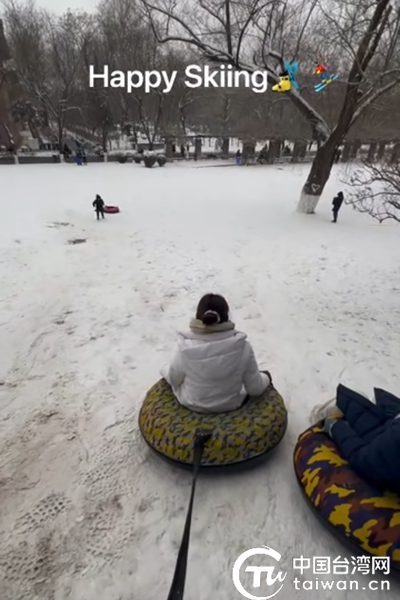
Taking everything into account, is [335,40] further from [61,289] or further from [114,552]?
[114,552]

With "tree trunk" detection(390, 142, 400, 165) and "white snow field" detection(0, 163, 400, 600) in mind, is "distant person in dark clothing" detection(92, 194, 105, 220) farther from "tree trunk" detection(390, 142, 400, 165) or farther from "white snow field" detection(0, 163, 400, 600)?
"tree trunk" detection(390, 142, 400, 165)

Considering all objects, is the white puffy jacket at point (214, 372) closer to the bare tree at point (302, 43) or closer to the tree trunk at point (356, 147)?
the bare tree at point (302, 43)

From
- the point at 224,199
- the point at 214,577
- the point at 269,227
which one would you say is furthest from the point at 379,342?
the point at 224,199

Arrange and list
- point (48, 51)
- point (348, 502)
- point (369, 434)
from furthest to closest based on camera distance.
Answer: point (48, 51)
point (369, 434)
point (348, 502)

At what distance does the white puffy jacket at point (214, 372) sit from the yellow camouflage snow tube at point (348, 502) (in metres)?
0.66

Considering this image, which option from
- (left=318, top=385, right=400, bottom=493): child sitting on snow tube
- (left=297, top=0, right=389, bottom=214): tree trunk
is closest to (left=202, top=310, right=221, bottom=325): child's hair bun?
(left=318, top=385, right=400, bottom=493): child sitting on snow tube

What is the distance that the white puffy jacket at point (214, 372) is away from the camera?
2.69m

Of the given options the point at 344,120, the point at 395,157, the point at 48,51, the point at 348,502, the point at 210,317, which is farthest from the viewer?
the point at 48,51

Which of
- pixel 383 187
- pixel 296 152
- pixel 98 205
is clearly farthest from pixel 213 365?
pixel 296 152

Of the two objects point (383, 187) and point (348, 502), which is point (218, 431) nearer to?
point (348, 502)

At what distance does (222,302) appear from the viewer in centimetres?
271

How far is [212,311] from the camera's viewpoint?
8.71 feet

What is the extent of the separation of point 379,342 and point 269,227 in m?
6.97

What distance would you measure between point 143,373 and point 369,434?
8.22 feet
